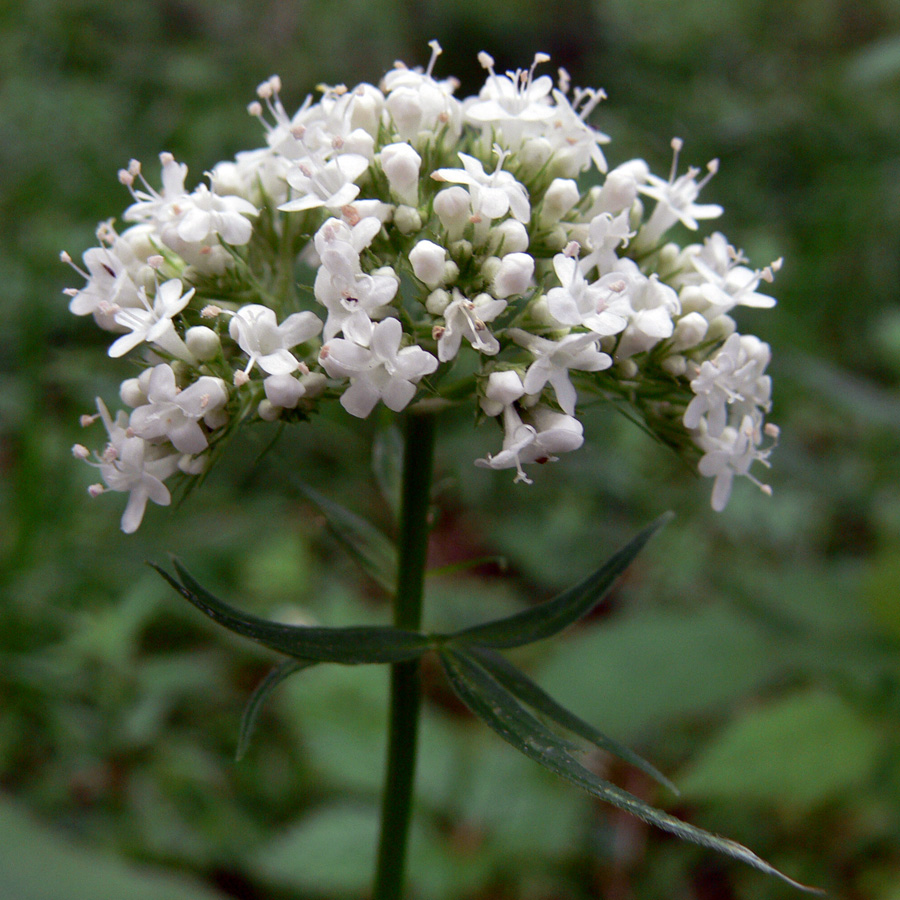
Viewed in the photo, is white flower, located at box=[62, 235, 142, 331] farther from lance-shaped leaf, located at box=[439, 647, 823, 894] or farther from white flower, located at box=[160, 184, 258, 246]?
lance-shaped leaf, located at box=[439, 647, 823, 894]

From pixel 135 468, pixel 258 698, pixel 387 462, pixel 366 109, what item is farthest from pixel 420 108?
pixel 258 698

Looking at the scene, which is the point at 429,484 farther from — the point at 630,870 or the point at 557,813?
the point at 630,870

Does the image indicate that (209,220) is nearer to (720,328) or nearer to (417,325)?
(417,325)

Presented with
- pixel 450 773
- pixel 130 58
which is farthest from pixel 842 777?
pixel 130 58

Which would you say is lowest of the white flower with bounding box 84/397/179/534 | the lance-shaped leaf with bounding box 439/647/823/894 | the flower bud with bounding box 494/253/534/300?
the lance-shaped leaf with bounding box 439/647/823/894

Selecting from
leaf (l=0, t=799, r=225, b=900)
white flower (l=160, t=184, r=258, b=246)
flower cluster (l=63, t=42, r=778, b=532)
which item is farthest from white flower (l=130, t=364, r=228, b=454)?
leaf (l=0, t=799, r=225, b=900)

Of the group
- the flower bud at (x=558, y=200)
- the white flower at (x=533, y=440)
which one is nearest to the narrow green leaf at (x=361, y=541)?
the white flower at (x=533, y=440)

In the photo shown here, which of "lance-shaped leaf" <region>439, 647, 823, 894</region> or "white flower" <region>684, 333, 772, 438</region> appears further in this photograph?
"white flower" <region>684, 333, 772, 438</region>
